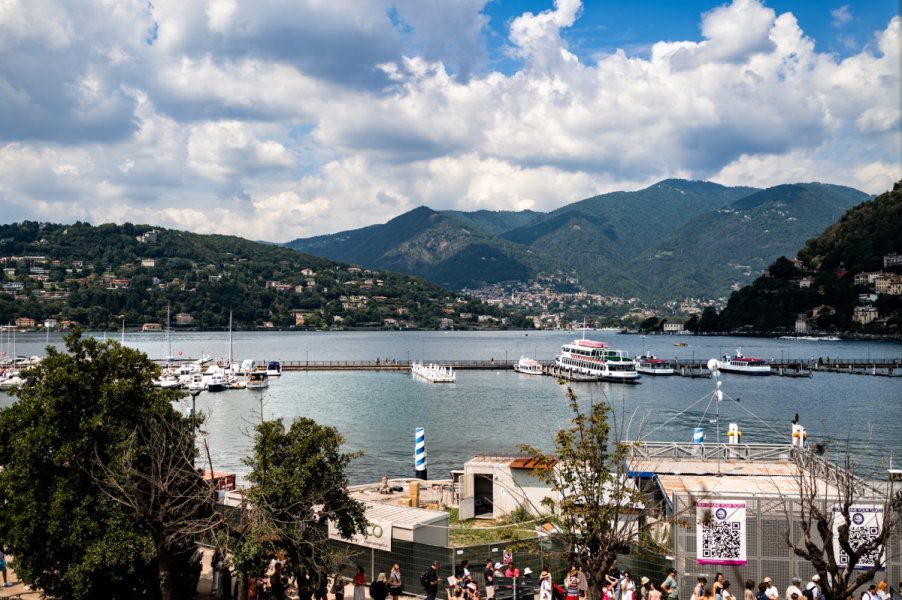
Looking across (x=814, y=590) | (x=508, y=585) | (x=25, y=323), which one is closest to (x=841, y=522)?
(x=814, y=590)

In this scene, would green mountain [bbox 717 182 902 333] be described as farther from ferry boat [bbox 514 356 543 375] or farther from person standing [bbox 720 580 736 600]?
person standing [bbox 720 580 736 600]

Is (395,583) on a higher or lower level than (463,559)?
lower

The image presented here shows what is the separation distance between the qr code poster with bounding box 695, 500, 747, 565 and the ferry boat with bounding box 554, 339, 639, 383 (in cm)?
7055

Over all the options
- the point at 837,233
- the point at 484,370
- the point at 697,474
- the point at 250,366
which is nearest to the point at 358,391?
the point at 250,366

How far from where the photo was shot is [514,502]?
846 inches

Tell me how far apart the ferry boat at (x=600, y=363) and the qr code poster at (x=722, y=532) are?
70.6 m

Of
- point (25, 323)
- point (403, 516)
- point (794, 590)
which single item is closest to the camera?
point (794, 590)

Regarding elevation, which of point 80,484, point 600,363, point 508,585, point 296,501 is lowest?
point 600,363

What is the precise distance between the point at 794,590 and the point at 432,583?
6.02m

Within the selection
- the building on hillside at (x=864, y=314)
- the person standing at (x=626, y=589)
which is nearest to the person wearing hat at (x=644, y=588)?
the person standing at (x=626, y=589)

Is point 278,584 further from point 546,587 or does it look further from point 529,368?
point 529,368

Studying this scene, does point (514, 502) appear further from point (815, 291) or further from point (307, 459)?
point (815, 291)

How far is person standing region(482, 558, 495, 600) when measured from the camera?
44.5ft

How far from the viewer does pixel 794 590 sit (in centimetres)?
1198
